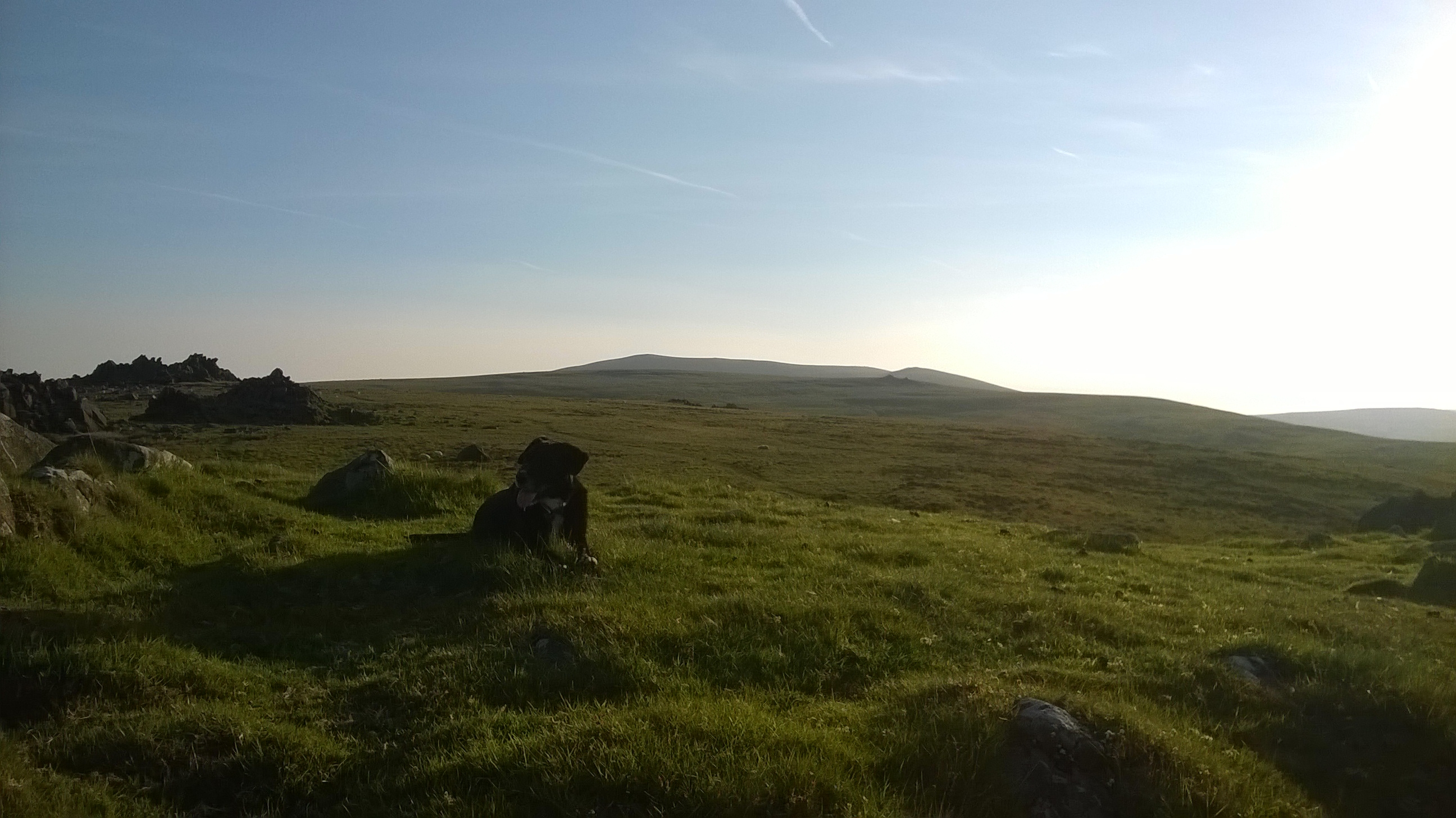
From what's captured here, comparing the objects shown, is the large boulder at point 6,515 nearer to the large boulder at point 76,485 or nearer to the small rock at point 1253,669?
the large boulder at point 76,485

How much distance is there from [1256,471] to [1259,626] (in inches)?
1286

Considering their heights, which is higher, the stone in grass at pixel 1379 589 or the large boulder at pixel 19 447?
the large boulder at pixel 19 447

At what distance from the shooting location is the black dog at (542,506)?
10164 millimetres

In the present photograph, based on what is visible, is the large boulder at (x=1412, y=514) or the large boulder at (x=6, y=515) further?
the large boulder at (x=1412, y=514)

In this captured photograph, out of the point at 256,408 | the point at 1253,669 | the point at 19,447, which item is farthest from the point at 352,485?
the point at 256,408

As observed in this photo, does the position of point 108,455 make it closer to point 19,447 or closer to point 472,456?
point 19,447

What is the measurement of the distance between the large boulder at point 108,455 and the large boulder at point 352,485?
6.22 ft

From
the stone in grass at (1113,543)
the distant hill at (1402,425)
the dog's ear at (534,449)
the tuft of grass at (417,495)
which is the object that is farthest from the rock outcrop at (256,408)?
the distant hill at (1402,425)

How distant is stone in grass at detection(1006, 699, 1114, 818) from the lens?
17.4ft

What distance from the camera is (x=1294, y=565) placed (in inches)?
651

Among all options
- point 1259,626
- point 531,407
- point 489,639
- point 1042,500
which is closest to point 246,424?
point 531,407

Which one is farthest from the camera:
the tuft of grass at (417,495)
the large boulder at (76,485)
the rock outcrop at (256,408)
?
the rock outcrop at (256,408)

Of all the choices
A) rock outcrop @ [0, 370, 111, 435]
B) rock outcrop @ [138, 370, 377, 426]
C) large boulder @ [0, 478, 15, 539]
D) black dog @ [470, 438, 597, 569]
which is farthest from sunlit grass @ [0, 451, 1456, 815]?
rock outcrop @ [138, 370, 377, 426]

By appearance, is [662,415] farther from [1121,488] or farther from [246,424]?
[1121,488]
